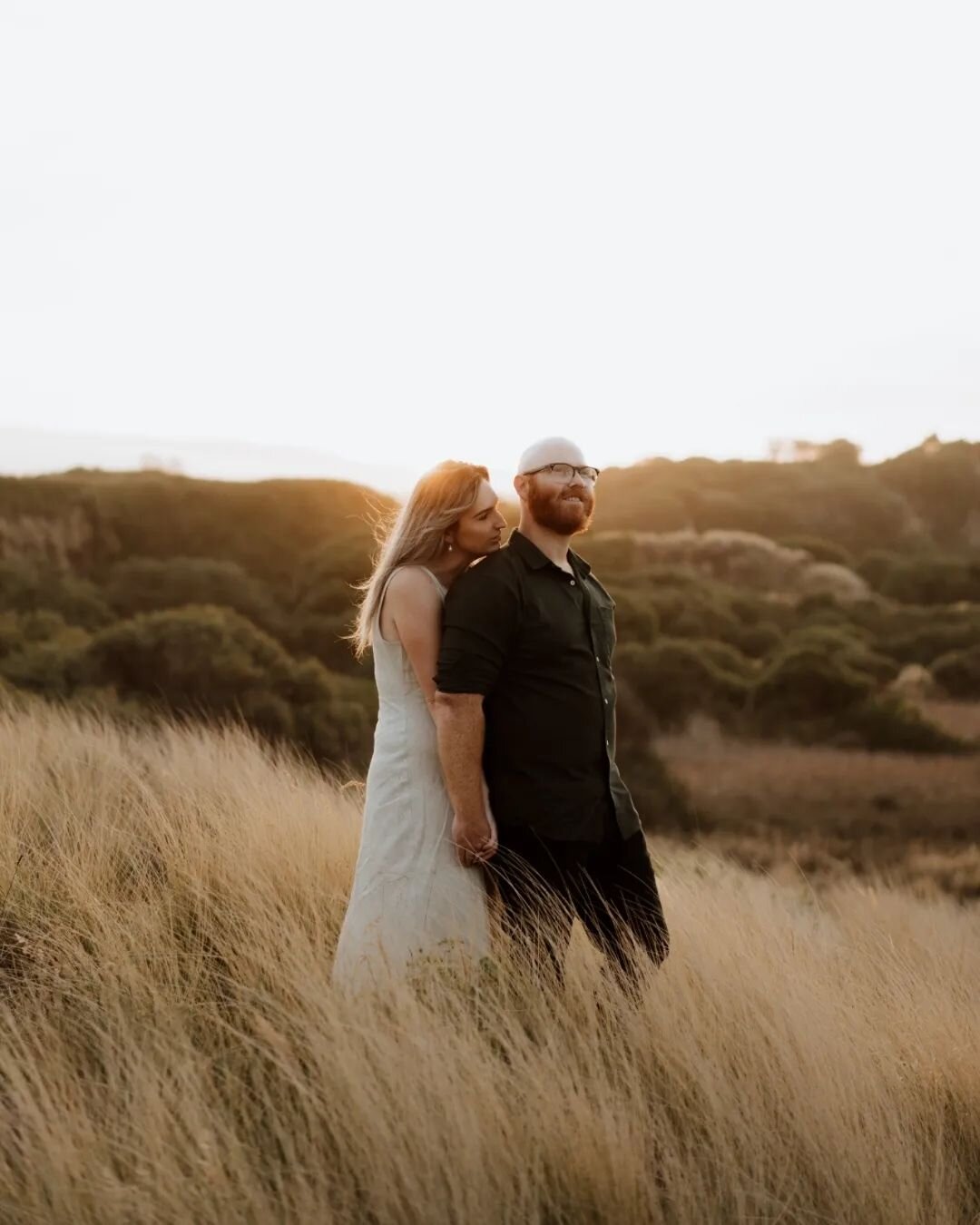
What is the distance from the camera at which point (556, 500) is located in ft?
13.0

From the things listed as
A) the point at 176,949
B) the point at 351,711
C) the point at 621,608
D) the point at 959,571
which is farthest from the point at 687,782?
the point at 959,571

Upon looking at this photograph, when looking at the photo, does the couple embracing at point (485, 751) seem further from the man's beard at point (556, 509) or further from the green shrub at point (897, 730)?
the green shrub at point (897, 730)

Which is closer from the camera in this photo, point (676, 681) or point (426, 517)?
point (426, 517)

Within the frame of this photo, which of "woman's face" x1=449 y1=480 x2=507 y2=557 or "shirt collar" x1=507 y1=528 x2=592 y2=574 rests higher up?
"woman's face" x1=449 y1=480 x2=507 y2=557

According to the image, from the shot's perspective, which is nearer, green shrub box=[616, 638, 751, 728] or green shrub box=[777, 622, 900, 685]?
green shrub box=[616, 638, 751, 728]

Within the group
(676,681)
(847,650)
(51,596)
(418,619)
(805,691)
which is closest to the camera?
(418,619)

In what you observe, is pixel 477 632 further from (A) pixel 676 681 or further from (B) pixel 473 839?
(A) pixel 676 681

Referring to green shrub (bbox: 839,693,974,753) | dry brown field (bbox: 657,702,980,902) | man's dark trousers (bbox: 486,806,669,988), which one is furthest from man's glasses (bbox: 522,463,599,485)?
green shrub (bbox: 839,693,974,753)

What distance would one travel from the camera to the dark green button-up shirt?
390cm

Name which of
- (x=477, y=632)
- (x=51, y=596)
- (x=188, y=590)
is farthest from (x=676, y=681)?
(x=477, y=632)

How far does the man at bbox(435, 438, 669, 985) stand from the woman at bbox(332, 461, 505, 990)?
8cm

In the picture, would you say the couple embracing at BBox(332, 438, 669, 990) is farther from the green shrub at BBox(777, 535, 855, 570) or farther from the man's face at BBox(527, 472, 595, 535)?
the green shrub at BBox(777, 535, 855, 570)

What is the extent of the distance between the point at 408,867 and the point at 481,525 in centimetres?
100

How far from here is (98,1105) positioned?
3.38m
